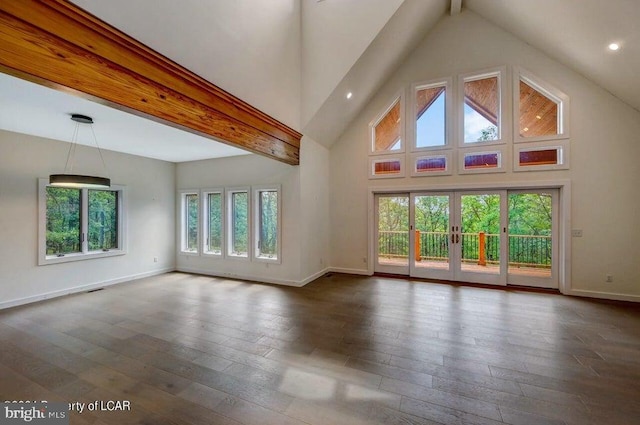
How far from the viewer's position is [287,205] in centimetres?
562

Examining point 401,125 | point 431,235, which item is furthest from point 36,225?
point 431,235

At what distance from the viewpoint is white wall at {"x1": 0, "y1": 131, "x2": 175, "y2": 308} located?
4.34m

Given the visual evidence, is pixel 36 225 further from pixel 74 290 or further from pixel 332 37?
pixel 332 37

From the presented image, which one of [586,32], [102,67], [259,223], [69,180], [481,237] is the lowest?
[481,237]

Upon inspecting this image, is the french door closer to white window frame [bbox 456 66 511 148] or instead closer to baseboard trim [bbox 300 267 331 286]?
white window frame [bbox 456 66 511 148]

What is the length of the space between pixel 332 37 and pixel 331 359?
5.18 m

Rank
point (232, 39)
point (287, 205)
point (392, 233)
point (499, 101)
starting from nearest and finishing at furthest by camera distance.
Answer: point (232, 39), point (499, 101), point (287, 205), point (392, 233)

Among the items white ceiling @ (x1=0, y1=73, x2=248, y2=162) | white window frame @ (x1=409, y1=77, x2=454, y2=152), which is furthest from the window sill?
white window frame @ (x1=409, y1=77, x2=454, y2=152)

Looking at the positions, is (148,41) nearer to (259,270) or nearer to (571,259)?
(259,270)

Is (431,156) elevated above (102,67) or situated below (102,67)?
above

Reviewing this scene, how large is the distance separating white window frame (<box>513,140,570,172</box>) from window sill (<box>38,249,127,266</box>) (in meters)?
8.69

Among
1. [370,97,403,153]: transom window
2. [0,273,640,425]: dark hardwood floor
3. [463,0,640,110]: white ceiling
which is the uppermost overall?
[463,0,640,110]: white ceiling

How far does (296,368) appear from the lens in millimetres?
2566

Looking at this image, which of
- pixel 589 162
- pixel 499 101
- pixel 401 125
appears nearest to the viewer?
pixel 589 162
